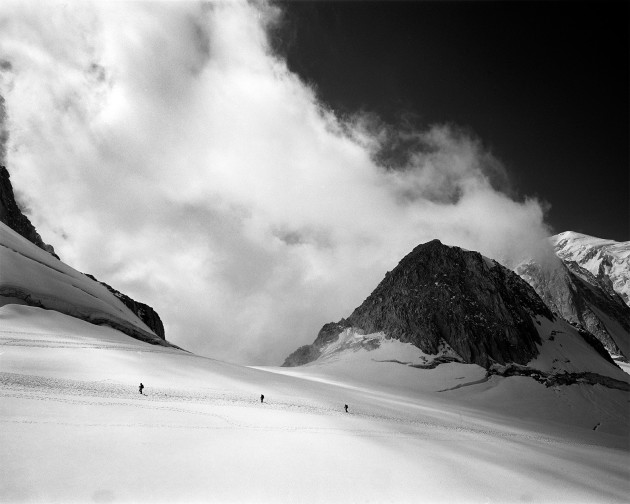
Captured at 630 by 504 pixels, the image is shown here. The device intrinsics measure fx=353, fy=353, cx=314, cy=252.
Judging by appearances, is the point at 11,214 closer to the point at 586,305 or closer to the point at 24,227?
the point at 24,227

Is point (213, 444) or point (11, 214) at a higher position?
point (11, 214)

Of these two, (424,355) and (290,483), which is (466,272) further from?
(290,483)

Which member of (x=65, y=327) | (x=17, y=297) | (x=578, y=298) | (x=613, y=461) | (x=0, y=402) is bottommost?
(x=613, y=461)

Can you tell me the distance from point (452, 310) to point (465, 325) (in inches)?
206

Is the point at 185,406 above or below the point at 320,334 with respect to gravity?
below

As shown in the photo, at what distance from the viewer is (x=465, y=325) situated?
94875 mm

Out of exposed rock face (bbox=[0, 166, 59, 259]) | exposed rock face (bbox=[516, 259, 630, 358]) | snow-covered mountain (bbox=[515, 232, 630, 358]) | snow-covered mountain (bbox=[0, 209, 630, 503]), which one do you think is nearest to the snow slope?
snow-covered mountain (bbox=[0, 209, 630, 503])

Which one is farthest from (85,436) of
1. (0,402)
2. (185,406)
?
(185,406)

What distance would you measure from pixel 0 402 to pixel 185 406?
9.22m

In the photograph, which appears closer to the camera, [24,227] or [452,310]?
[24,227]

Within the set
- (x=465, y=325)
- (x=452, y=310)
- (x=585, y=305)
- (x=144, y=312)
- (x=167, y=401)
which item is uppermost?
(x=585, y=305)

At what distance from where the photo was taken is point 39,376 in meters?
23.8

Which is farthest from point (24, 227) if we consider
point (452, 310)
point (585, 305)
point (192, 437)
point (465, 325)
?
point (585, 305)

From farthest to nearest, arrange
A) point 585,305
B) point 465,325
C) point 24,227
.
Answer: point 585,305, point 465,325, point 24,227
